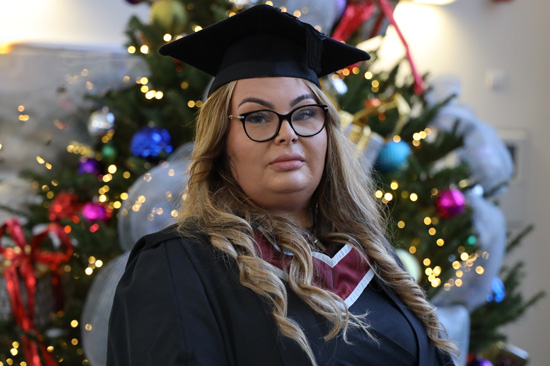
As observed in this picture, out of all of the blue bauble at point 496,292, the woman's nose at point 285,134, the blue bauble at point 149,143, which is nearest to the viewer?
the woman's nose at point 285,134

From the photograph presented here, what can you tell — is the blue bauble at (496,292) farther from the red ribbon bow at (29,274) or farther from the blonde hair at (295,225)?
the red ribbon bow at (29,274)

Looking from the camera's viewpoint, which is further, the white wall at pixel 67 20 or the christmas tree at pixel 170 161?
the white wall at pixel 67 20

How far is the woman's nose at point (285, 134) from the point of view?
3.96ft

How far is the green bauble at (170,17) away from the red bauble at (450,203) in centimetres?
110

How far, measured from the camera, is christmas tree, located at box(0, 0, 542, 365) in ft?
7.22

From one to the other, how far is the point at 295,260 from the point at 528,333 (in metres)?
3.56

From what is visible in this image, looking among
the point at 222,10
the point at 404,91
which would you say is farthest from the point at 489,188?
the point at 222,10

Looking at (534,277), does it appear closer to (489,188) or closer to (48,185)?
(489,188)

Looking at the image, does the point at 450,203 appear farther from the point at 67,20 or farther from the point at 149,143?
the point at 67,20

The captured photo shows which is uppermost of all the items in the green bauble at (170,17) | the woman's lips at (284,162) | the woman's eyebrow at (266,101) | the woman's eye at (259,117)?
the green bauble at (170,17)

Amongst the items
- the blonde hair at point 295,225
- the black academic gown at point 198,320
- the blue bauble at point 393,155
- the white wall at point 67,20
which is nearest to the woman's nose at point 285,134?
the blonde hair at point 295,225

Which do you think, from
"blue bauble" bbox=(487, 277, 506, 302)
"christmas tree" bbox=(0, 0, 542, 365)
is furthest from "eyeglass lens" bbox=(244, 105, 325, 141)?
"blue bauble" bbox=(487, 277, 506, 302)

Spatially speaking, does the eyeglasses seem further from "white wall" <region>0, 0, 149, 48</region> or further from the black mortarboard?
"white wall" <region>0, 0, 149, 48</region>

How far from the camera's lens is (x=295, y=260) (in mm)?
1170
